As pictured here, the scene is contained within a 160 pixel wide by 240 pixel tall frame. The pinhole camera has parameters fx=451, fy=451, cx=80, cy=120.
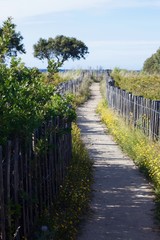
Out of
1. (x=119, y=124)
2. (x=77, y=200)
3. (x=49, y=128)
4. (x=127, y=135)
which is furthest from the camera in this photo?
(x=119, y=124)

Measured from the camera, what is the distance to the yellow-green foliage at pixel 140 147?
27.7 feet

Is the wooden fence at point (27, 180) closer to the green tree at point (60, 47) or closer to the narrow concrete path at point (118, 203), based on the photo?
the narrow concrete path at point (118, 203)

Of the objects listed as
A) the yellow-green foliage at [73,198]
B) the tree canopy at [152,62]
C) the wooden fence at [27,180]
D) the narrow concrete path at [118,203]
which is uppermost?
the tree canopy at [152,62]

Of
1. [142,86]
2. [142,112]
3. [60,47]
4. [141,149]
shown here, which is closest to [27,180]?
[141,149]

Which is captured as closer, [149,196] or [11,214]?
[11,214]

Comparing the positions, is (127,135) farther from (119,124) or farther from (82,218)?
(82,218)

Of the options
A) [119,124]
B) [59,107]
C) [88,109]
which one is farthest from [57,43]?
[59,107]

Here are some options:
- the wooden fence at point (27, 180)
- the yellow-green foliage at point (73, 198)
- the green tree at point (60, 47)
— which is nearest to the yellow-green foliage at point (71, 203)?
the yellow-green foliage at point (73, 198)

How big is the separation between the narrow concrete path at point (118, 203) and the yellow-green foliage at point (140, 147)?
0.19 m

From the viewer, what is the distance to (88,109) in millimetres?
23062

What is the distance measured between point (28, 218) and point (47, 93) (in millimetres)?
1924

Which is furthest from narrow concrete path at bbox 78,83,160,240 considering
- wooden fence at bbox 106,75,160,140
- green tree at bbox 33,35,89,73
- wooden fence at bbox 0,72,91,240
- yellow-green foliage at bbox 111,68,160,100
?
green tree at bbox 33,35,89,73

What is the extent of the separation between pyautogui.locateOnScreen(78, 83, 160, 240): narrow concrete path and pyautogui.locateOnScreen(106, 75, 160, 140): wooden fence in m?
0.94

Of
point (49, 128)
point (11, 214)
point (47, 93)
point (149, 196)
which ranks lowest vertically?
point (149, 196)
